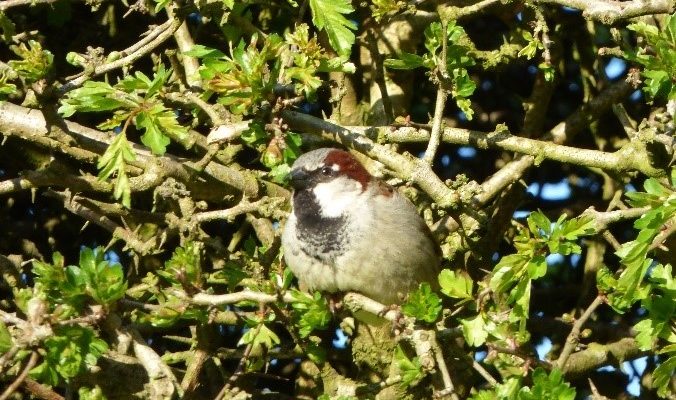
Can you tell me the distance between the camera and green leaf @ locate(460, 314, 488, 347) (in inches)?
96.6

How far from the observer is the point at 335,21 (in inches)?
110

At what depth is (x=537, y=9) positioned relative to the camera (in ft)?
10.0

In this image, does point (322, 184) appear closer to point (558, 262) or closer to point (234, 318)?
point (234, 318)

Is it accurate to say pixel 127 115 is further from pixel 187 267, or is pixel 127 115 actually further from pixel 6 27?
pixel 6 27

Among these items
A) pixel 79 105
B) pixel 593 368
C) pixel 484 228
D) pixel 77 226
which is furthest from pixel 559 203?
pixel 79 105

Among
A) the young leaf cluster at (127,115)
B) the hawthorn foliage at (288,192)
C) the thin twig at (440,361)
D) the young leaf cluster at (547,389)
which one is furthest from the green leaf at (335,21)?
the young leaf cluster at (547,389)

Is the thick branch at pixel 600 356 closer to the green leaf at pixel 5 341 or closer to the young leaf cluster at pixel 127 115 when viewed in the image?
the young leaf cluster at pixel 127 115

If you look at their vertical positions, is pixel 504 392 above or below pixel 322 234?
above

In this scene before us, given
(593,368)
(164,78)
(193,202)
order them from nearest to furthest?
1. (164,78)
2. (193,202)
3. (593,368)

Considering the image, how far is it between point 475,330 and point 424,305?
0.46 ft

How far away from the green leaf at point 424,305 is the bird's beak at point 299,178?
94 centimetres

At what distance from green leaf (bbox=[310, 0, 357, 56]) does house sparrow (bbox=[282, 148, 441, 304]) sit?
65 centimetres

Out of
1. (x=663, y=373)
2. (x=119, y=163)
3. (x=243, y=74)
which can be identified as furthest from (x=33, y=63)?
(x=663, y=373)

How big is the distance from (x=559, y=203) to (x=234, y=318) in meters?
1.54
